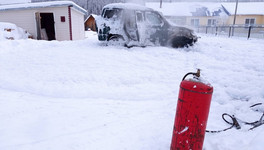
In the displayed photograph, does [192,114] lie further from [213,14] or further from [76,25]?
[213,14]

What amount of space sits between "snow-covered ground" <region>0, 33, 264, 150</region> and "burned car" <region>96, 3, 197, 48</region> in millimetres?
1006

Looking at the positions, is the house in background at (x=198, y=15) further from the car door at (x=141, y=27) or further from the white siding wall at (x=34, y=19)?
the car door at (x=141, y=27)

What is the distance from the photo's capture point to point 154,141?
232 cm

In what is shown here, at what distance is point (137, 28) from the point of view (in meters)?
7.23

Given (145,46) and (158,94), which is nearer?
(158,94)

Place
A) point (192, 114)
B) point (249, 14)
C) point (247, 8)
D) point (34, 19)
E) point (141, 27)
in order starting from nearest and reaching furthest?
1. point (192, 114)
2. point (141, 27)
3. point (34, 19)
4. point (249, 14)
5. point (247, 8)

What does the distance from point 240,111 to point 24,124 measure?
12.0ft

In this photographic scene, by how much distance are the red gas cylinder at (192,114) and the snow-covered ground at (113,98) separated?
34cm

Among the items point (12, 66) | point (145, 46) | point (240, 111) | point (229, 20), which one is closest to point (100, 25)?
point (145, 46)

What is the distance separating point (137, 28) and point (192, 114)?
19.3 ft

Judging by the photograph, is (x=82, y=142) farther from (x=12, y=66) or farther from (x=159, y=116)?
(x=12, y=66)

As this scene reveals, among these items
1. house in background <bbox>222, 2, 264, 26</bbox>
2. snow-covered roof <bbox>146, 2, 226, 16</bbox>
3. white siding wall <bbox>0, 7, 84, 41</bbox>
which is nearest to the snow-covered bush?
white siding wall <bbox>0, 7, 84, 41</bbox>

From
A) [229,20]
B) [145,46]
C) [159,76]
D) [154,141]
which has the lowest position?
[154,141]

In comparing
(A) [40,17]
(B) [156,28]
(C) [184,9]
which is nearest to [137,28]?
(B) [156,28]
